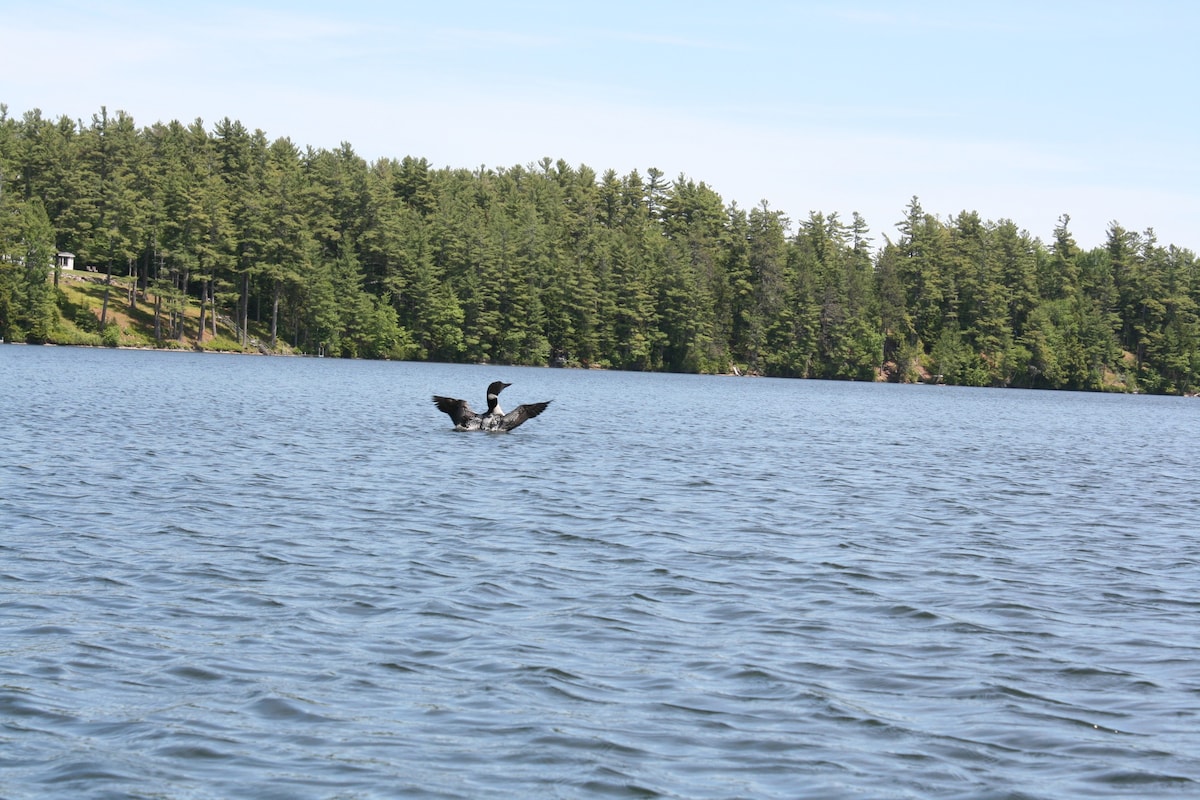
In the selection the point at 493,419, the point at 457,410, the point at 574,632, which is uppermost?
the point at 457,410

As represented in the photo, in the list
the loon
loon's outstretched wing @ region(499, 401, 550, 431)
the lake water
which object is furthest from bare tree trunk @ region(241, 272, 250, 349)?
the lake water

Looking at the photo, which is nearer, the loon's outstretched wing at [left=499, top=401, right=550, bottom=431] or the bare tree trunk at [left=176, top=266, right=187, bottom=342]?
the loon's outstretched wing at [left=499, top=401, right=550, bottom=431]

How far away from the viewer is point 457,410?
38.6 m

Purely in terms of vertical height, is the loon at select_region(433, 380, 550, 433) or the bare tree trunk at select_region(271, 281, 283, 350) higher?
the bare tree trunk at select_region(271, 281, 283, 350)

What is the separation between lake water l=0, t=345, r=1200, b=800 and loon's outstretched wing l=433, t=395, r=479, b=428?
845cm

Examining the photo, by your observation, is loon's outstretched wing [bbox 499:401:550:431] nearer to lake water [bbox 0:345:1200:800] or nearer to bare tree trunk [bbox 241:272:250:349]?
lake water [bbox 0:345:1200:800]

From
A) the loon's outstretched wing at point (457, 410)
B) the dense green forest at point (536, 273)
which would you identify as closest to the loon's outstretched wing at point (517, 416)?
the loon's outstretched wing at point (457, 410)

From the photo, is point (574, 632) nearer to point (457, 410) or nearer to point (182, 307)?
point (457, 410)

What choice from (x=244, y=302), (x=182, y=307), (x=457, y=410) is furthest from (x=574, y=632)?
(x=244, y=302)

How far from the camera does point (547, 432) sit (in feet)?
136

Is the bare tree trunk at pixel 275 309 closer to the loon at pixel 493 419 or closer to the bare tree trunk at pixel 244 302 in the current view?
the bare tree trunk at pixel 244 302

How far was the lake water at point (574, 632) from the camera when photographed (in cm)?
907

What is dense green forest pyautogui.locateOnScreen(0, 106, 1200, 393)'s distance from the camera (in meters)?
129

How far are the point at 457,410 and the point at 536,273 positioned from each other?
107 metres
